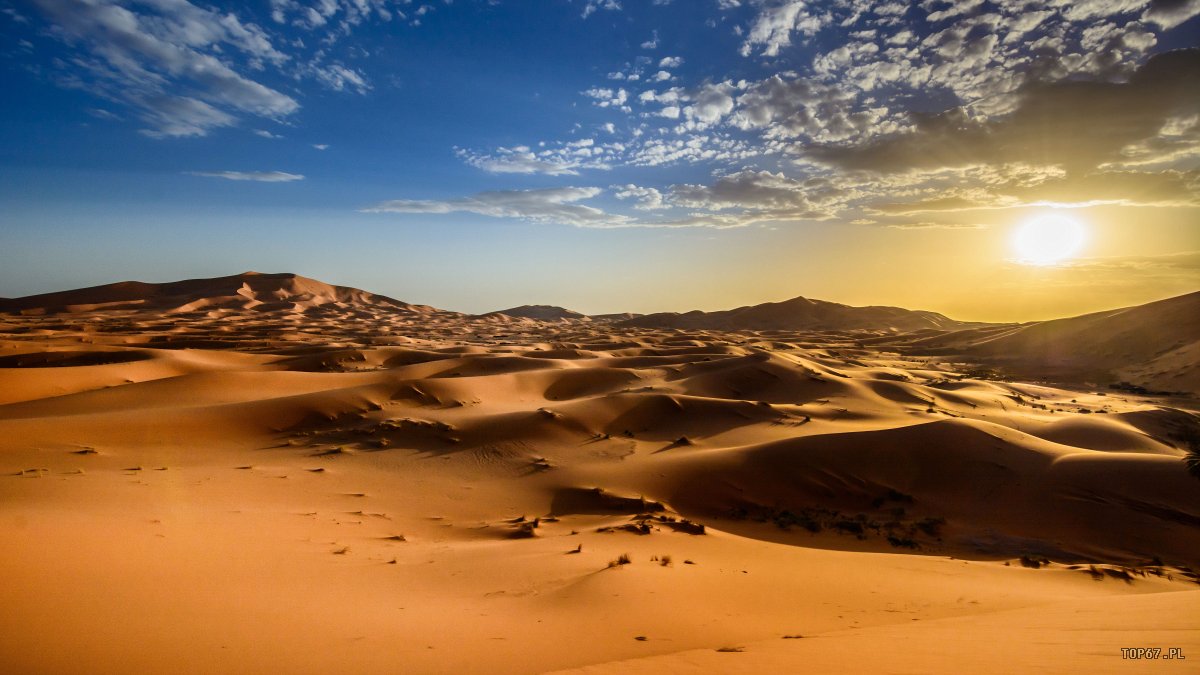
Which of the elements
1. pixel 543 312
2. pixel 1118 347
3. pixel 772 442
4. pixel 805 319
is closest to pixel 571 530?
pixel 772 442

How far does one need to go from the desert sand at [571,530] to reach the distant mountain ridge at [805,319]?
73.3 m

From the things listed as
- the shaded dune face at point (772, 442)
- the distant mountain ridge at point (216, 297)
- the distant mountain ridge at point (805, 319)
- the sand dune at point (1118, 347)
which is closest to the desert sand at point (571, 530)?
the shaded dune face at point (772, 442)

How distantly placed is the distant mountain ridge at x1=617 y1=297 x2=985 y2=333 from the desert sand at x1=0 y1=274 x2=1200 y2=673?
73335mm

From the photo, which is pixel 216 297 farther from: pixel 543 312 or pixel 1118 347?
pixel 1118 347

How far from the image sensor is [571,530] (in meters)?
9.12

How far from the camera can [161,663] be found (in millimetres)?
3723

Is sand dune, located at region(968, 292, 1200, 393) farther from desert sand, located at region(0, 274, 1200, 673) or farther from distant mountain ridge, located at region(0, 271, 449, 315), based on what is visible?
distant mountain ridge, located at region(0, 271, 449, 315)

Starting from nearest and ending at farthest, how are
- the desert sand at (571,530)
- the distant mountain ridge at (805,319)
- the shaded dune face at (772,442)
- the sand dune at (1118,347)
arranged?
the desert sand at (571,530) < the shaded dune face at (772,442) < the sand dune at (1118,347) < the distant mountain ridge at (805,319)

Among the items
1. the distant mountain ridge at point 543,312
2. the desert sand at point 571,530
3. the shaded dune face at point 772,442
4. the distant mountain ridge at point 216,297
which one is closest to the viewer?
the desert sand at point 571,530

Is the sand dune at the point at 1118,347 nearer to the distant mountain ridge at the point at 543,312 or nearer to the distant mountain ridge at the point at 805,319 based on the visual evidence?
the distant mountain ridge at the point at 805,319

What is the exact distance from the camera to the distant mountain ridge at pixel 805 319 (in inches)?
3752

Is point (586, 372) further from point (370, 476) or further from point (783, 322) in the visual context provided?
point (783, 322)

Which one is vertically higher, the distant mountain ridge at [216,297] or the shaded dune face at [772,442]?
the distant mountain ridge at [216,297]

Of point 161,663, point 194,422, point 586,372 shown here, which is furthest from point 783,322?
point 161,663
